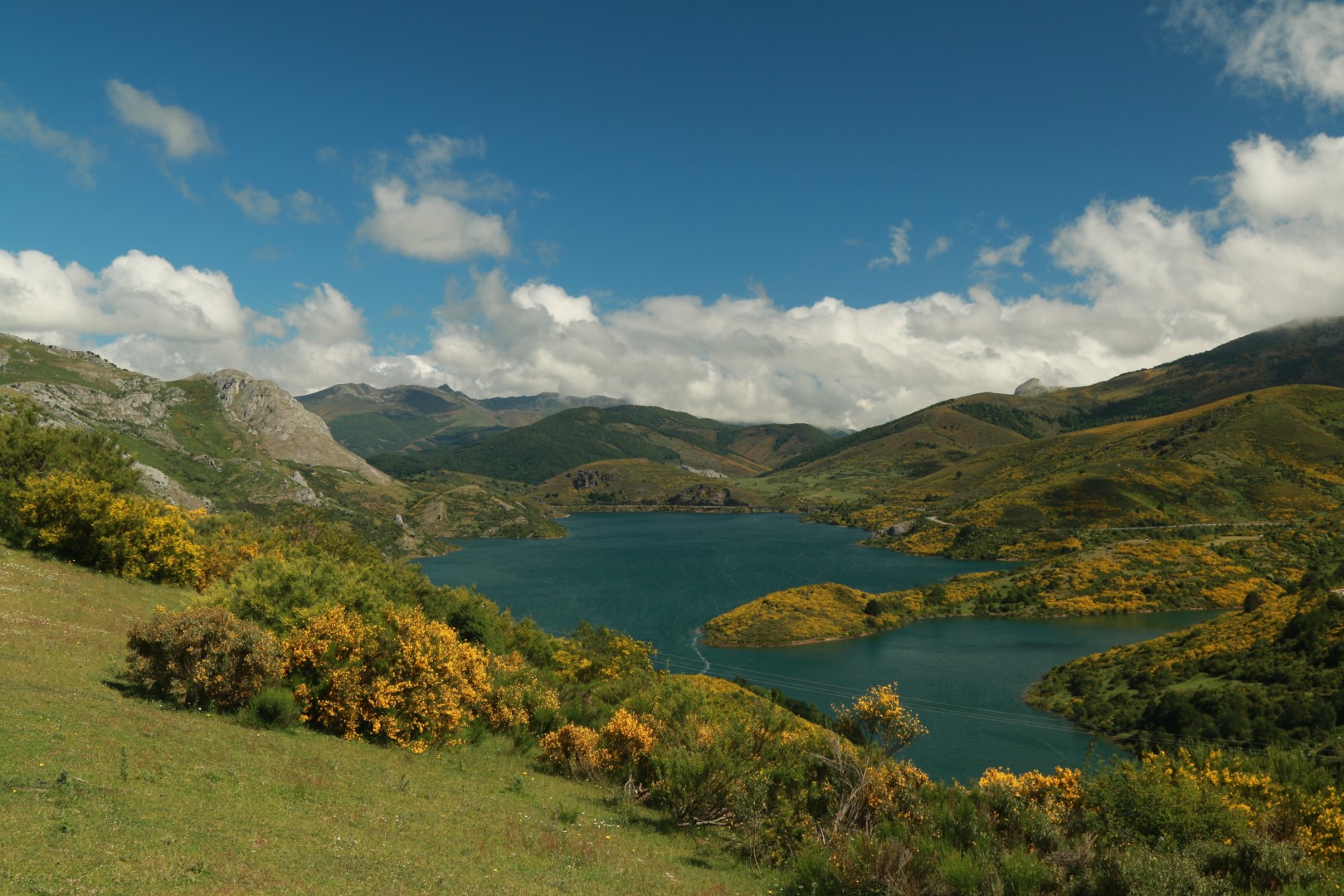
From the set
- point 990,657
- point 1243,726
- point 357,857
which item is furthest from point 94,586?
point 990,657

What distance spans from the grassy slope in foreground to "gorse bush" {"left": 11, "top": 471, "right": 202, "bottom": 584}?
745 inches

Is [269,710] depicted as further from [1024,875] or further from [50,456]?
[50,456]

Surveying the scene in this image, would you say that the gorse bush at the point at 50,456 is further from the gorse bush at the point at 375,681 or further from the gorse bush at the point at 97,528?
the gorse bush at the point at 375,681

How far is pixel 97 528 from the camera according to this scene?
155ft

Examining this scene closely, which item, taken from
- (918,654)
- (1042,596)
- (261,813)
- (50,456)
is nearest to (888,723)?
(261,813)

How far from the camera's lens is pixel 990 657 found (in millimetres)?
113562

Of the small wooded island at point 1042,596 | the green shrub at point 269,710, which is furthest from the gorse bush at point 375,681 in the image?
the small wooded island at point 1042,596

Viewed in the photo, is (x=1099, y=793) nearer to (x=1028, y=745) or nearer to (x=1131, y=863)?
(x=1131, y=863)

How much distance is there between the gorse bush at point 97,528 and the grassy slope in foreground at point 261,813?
18936mm

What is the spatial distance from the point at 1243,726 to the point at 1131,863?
69.8 meters

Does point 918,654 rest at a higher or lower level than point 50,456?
lower

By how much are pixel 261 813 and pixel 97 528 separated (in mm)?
42554

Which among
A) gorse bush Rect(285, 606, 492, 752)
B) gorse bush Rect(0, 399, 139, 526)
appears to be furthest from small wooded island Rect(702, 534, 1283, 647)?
gorse bush Rect(285, 606, 492, 752)

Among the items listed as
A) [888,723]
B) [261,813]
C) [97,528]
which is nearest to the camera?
[261,813]
